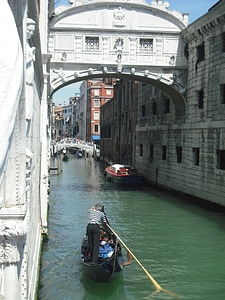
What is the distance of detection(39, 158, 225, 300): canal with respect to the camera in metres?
5.66

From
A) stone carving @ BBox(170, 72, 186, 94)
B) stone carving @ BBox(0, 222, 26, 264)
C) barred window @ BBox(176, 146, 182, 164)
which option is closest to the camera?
stone carving @ BBox(0, 222, 26, 264)

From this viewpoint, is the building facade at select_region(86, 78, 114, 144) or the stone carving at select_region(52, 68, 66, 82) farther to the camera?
the building facade at select_region(86, 78, 114, 144)

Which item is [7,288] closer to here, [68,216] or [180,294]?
[180,294]

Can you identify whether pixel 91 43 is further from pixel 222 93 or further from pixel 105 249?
pixel 105 249

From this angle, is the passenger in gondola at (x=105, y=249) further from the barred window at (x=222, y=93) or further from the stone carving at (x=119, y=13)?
the stone carving at (x=119, y=13)

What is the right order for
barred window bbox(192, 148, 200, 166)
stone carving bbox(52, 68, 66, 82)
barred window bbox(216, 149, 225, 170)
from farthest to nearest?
1. barred window bbox(192, 148, 200, 166)
2. stone carving bbox(52, 68, 66, 82)
3. barred window bbox(216, 149, 225, 170)

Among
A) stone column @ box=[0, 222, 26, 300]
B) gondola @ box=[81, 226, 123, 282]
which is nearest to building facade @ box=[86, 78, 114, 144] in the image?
gondola @ box=[81, 226, 123, 282]

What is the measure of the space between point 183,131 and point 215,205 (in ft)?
11.0

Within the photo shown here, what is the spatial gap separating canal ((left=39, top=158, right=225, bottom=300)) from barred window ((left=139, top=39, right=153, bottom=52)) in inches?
170

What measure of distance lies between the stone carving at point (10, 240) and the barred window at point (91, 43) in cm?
1063

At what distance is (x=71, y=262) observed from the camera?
6734mm

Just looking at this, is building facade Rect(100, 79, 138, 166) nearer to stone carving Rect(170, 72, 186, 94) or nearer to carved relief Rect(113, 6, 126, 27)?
stone carving Rect(170, 72, 186, 94)

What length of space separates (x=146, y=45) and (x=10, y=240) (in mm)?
10978

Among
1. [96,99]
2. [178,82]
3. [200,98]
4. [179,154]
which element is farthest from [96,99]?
[200,98]
